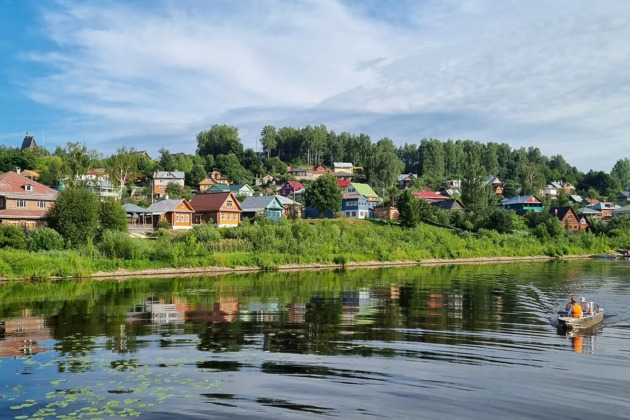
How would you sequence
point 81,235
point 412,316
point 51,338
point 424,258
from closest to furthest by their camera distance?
1. point 51,338
2. point 412,316
3. point 81,235
4. point 424,258

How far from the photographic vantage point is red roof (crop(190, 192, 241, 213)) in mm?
76812

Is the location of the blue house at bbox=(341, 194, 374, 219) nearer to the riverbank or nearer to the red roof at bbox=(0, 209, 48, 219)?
the riverbank

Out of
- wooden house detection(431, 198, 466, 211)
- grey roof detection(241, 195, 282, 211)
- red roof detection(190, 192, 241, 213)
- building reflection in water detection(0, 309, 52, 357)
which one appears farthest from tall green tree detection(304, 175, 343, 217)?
building reflection in water detection(0, 309, 52, 357)

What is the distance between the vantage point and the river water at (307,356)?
43.9 ft

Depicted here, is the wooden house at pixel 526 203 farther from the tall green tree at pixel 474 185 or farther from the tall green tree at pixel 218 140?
the tall green tree at pixel 218 140

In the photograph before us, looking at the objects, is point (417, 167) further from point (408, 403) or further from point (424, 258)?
point (408, 403)

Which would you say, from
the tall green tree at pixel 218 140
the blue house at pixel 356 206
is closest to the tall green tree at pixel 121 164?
the blue house at pixel 356 206

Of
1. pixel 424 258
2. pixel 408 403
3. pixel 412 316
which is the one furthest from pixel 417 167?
pixel 408 403

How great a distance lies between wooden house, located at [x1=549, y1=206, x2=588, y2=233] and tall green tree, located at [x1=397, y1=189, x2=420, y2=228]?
103 ft

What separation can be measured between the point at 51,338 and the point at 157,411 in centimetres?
1092

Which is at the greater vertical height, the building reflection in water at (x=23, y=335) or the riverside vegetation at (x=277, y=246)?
the riverside vegetation at (x=277, y=246)

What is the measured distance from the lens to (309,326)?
2425 cm

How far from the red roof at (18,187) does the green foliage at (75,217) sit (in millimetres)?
9520

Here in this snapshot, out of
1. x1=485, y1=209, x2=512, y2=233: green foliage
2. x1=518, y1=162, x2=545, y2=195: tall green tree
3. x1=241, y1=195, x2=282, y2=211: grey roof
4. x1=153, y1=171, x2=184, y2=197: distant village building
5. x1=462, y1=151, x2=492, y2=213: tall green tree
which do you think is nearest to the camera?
x1=485, y1=209, x2=512, y2=233: green foliage
